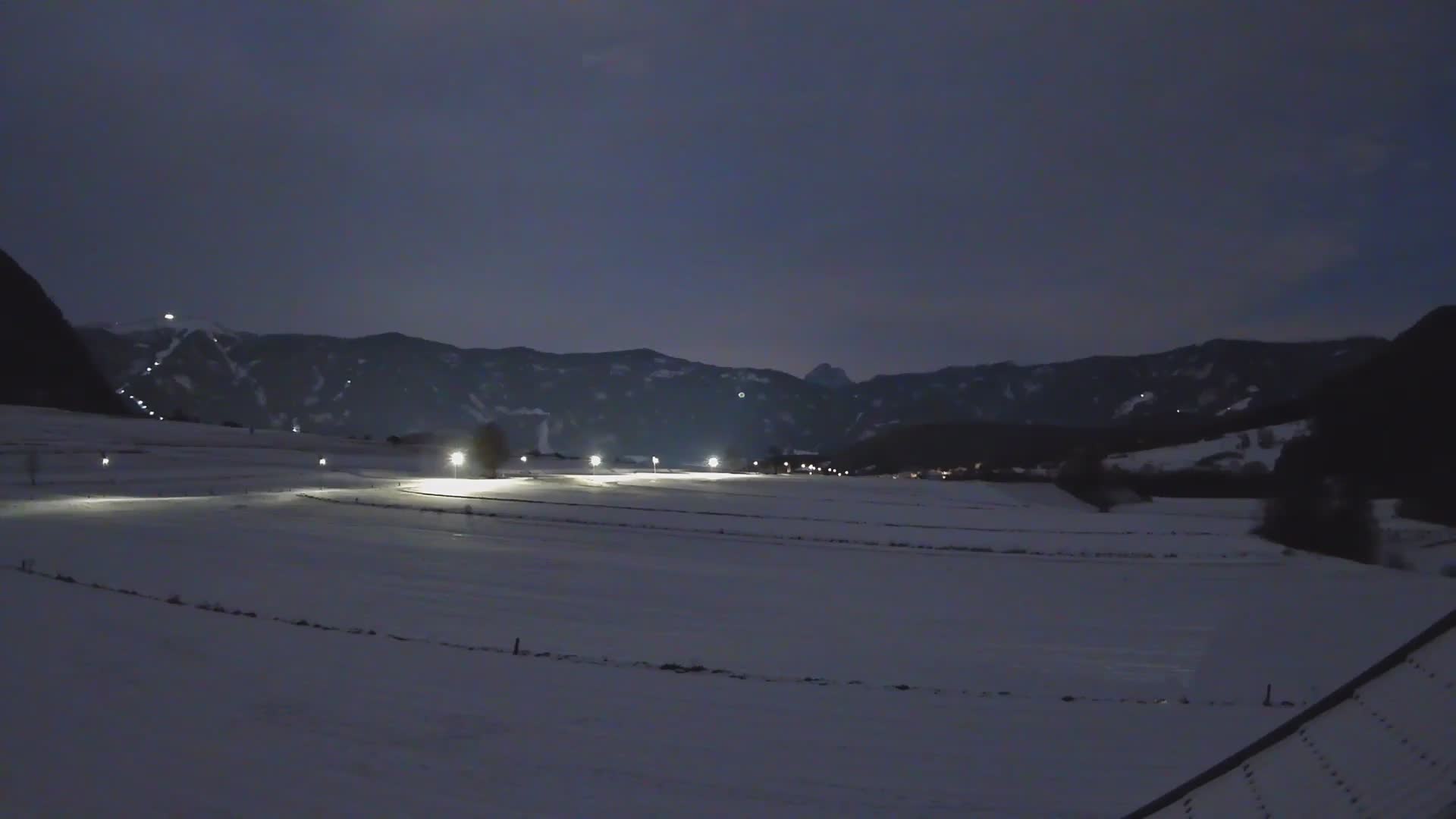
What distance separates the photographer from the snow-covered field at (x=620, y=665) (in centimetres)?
951

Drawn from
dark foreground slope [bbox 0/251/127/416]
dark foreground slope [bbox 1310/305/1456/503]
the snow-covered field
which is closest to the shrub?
dark foreground slope [bbox 1310/305/1456/503]

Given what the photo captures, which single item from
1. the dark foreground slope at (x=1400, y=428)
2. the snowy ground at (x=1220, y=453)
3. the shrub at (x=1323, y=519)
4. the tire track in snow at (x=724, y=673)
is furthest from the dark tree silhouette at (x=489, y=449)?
the tire track in snow at (x=724, y=673)

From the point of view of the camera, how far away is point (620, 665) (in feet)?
49.3

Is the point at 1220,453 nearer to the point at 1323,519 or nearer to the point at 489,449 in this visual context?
the point at 1323,519

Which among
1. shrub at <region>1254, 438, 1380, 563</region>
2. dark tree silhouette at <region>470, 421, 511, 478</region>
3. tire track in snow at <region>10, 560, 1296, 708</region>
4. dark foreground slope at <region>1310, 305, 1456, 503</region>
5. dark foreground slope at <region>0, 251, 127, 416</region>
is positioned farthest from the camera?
dark foreground slope at <region>0, 251, 127, 416</region>

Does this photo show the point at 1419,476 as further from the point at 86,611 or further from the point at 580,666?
the point at 86,611

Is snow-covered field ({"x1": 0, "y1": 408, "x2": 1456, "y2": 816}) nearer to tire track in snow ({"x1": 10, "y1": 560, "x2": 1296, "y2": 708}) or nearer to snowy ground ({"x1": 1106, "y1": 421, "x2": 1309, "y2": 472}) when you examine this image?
tire track in snow ({"x1": 10, "y1": 560, "x2": 1296, "y2": 708})

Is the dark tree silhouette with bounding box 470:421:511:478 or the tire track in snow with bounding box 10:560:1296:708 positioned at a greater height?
the dark tree silhouette with bounding box 470:421:511:478

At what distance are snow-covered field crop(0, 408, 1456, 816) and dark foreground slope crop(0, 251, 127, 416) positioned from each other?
109110mm

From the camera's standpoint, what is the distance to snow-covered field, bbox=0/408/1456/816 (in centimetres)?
951

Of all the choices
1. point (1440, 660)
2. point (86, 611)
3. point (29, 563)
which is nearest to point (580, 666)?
point (86, 611)

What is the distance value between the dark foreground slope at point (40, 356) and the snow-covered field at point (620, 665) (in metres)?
109

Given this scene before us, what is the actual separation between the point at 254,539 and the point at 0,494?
22.3 meters

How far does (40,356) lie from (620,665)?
6183 inches
